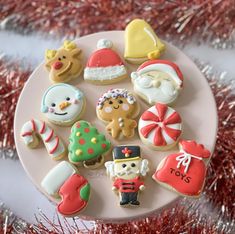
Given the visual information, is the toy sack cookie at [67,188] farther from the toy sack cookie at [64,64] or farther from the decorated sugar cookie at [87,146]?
the toy sack cookie at [64,64]

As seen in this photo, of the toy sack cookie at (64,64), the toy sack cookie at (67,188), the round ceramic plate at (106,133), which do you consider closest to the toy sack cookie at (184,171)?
the round ceramic plate at (106,133)

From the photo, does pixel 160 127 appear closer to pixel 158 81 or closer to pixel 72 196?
pixel 158 81

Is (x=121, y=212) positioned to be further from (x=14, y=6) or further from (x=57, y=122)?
(x=14, y=6)


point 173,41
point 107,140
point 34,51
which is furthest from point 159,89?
point 34,51

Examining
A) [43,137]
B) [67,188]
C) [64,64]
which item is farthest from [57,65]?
[67,188]

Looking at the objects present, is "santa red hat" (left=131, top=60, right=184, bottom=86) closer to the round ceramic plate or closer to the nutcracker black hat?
the round ceramic plate

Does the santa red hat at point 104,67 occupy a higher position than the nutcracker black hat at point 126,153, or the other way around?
the santa red hat at point 104,67
